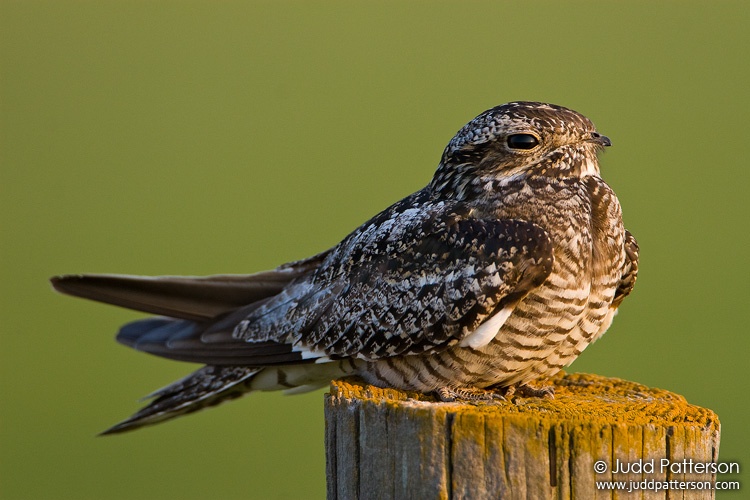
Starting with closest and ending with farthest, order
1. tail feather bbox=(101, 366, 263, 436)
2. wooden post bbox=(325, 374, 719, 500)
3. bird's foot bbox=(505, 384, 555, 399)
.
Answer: wooden post bbox=(325, 374, 719, 500)
bird's foot bbox=(505, 384, 555, 399)
tail feather bbox=(101, 366, 263, 436)

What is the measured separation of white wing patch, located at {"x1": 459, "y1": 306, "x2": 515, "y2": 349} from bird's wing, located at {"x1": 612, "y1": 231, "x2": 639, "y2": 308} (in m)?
0.83

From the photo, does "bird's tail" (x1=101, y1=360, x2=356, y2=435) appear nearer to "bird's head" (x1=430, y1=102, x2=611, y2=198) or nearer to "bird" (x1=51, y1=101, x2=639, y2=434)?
"bird" (x1=51, y1=101, x2=639, y2=434)

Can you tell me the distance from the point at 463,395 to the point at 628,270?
110 centimetres

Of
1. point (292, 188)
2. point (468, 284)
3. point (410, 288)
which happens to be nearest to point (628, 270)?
point (468, 284)

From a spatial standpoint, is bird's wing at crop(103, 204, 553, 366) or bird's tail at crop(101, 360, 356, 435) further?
bird's tail at crop(101, 360, 356, 435)

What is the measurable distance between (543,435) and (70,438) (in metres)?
6.66

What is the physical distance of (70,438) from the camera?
29.0 feet

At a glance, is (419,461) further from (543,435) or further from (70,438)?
(70,438)

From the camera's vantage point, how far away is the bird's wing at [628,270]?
4.66m

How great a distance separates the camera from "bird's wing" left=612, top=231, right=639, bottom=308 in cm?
466

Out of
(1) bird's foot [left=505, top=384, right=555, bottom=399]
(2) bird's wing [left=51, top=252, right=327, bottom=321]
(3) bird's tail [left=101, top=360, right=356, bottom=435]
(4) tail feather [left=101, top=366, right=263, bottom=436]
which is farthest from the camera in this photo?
(4) tail feather [left=101, top=366, right=263, bottom=436]

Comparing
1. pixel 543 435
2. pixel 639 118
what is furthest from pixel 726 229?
pixel 543 435

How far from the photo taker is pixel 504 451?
10.6 ft

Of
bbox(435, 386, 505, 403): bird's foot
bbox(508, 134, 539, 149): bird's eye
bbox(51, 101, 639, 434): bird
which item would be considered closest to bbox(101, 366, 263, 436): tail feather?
bbox(51, 101, 639, 434): bird
